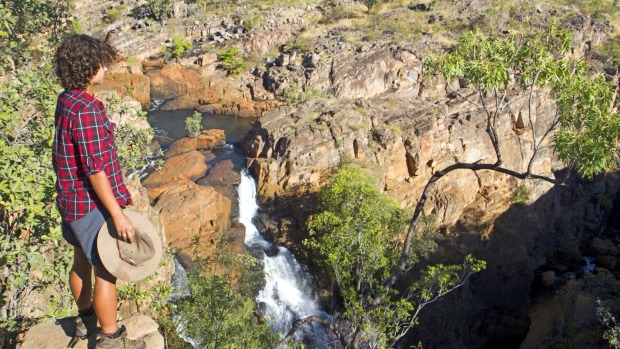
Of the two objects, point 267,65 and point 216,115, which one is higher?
point 267,65

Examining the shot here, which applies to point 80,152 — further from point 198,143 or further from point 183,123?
point 183,123

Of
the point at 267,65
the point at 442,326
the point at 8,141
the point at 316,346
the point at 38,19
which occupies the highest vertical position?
the point at 38,19

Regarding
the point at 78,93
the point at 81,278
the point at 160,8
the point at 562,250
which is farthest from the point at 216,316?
the point at 160,8

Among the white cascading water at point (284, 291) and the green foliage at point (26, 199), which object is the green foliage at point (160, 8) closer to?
the white cascading water at point (284, 291)

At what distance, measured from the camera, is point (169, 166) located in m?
26.0

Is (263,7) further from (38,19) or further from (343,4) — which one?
(38,19)

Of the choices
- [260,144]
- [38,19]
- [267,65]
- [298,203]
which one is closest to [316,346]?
[298,203]

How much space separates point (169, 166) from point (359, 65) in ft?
85.7

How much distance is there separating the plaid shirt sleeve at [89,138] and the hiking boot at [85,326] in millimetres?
2246

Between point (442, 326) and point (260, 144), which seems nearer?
point (442, 326)

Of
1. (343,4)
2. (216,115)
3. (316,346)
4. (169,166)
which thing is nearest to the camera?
(316,346)

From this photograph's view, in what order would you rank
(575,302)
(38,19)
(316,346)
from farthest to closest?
(575,302)
(316,346)
(38,19)

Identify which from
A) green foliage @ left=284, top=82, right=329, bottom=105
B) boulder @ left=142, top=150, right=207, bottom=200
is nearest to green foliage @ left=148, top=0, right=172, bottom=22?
green foliage @ left=284, top=82, right=329, bottom=105

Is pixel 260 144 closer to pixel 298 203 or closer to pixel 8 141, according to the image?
pixel 298 203
